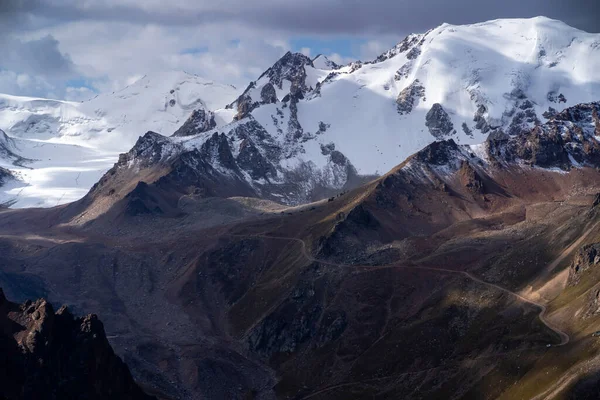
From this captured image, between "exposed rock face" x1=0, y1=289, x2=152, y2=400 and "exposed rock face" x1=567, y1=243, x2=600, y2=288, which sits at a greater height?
"exposed rock face" x1=0, y1=289, x2=152, y2=400

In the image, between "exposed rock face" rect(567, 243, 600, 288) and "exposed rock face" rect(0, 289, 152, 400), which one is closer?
"exposed rock face" rect(0, 289, 152, 400)

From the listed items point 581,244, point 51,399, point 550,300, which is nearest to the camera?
point 51,399

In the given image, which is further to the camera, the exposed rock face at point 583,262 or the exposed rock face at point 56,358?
the exposed rock face at point 583,262

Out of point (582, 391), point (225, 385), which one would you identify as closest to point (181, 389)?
point (225, 385)

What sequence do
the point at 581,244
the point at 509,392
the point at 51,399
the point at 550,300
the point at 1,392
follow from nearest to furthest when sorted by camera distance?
the point at 1,392
the point at 51,399
the point at 509,392
the point at 550,300
the point at 581,244

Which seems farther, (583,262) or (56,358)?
→ (583,262)

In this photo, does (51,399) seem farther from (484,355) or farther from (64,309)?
(484,355)

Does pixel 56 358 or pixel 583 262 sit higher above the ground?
pixel 56 358

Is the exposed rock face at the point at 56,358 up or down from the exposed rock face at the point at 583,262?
up
